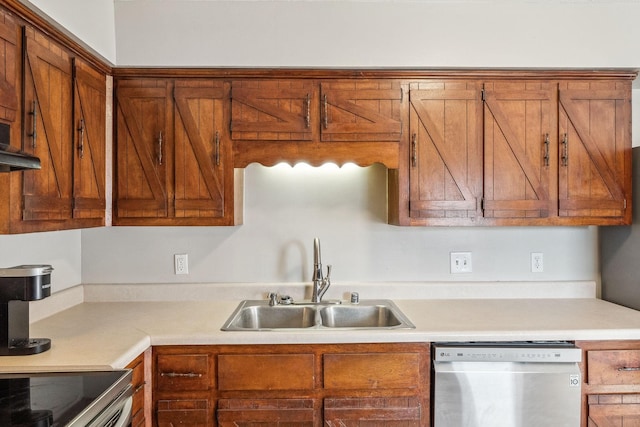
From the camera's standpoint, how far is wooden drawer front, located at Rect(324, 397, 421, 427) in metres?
1.90

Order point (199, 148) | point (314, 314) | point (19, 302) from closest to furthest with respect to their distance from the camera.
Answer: point (19, 302), point (199, 148), point (314, 314)

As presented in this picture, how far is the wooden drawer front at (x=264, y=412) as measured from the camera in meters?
1.89

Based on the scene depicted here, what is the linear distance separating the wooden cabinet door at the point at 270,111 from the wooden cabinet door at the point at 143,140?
0.37 metres

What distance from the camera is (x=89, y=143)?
6.79 ft

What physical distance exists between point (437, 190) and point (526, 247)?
0.78 meters

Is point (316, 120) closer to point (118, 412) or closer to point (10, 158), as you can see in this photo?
point (10, 158)

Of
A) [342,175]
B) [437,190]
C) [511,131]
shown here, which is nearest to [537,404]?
[437,190]

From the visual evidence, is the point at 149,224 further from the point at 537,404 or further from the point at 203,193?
the point at 537,404

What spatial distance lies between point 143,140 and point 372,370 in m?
1.60

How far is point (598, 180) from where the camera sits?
2.29 m

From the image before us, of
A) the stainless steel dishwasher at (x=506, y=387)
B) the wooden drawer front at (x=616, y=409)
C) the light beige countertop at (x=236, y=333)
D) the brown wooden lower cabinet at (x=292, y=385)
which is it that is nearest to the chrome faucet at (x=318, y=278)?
the light beige countertop at (x=236, y=333)

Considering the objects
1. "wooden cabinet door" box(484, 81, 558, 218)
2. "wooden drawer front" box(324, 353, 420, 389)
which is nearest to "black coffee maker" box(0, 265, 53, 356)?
"wooden drawer front" box(324, 353, 420, 389)

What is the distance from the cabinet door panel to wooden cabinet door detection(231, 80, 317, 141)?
0.30 ft

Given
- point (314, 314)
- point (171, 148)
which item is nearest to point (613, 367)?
point (314, 314)
